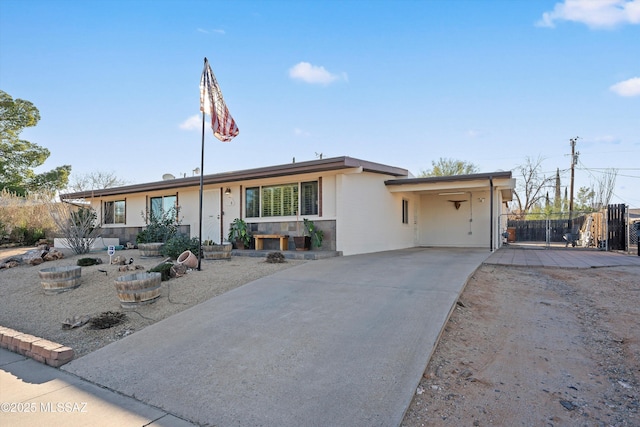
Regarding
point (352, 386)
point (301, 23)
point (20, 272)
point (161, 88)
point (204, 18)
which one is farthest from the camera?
point (161, 88)

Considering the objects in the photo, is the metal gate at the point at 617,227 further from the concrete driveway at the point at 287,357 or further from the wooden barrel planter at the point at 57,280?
the wooden barrel planter at the point at 57,280

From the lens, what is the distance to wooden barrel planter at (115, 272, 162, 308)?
5.01m

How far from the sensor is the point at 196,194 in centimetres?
1328

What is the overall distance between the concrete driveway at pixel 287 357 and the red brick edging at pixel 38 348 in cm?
16

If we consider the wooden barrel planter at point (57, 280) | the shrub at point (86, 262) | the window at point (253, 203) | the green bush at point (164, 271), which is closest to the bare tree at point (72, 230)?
the shrub at point (86, 262)

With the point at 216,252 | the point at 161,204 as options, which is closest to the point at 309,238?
the point at 216,252

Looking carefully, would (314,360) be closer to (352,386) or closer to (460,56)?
(352,386)

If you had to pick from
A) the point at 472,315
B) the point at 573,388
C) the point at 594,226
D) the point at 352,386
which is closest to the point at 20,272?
the point at 352,386

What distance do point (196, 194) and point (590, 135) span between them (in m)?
27.9

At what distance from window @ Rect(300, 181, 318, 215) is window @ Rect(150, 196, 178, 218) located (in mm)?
6107

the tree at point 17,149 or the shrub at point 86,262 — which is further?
the tree at point 17,149

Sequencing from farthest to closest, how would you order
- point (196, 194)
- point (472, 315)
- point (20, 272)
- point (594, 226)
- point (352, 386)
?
point (594, 226) < point (196, 194) < point (20, 272) < point (472, 315) < point (352, 386)

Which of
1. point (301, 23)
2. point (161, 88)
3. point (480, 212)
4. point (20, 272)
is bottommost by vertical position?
point (20, 272)

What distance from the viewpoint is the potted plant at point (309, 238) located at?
10.1 metres
